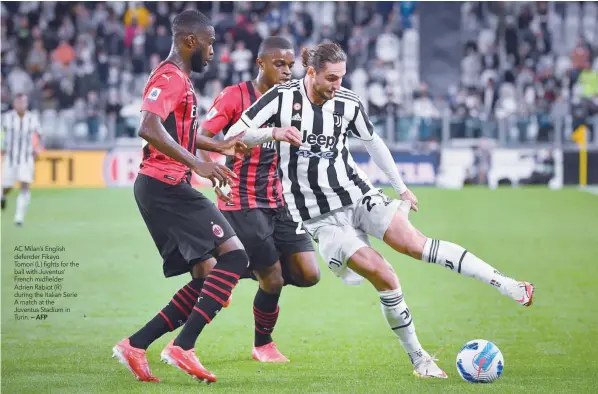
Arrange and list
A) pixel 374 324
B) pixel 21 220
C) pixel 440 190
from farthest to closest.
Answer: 1. pixel 440 190
2. pixel 21 220
3. pixel 374 324

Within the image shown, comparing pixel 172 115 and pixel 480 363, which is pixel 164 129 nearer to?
pixel 172 115

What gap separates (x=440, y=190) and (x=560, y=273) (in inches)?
437

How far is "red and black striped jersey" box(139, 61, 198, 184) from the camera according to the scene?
5914 mm

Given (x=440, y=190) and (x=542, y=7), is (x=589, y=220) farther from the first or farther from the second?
(x=542, y=7)

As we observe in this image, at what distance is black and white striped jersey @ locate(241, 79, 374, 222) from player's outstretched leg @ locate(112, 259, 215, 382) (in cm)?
78

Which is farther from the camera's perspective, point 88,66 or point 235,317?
point 88,66

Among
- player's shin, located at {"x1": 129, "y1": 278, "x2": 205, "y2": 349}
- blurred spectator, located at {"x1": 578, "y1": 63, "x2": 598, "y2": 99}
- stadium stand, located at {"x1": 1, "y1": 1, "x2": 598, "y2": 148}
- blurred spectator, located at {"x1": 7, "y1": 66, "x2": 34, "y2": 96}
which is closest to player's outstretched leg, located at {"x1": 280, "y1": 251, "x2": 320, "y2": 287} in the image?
player's shin, located at {"x1": 129, "y1": 278, "x2": 205, "y2": 349}

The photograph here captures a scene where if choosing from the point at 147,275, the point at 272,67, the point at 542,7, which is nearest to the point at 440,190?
the point at 542,7

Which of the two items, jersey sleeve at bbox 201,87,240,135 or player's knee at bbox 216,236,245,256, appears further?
jersey sleeve at bbox 201,87,240,135

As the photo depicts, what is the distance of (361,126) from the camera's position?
259 inches

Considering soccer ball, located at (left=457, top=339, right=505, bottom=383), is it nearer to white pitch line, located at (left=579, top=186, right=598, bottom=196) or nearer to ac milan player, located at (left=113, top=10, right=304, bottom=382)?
ac milan player, located at (left=113, top=10, right=304, bottom=382)

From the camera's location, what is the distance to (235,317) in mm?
8969

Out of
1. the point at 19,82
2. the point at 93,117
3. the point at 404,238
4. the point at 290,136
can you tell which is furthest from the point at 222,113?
the point at 19,82

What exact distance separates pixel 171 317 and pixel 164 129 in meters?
1.21
